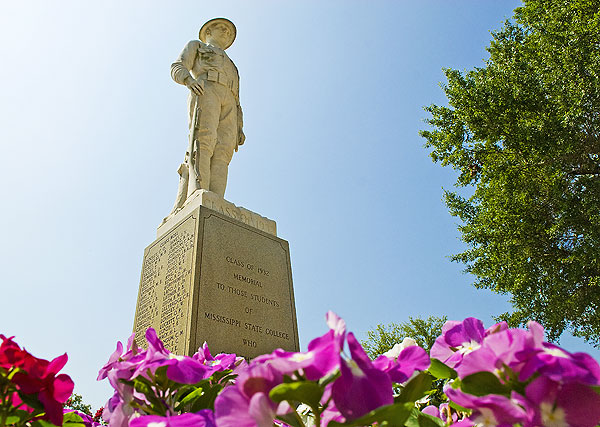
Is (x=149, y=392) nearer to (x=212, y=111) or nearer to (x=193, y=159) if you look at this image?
(x=193, y=159)

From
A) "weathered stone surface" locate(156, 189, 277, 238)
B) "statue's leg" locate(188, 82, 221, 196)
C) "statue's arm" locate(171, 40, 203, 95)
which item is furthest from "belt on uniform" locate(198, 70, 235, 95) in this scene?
"weathered stone surface" locate(156, 189, 277, 238)

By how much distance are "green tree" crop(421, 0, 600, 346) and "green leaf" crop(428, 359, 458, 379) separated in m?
9.30

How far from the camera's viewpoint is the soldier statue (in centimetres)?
611

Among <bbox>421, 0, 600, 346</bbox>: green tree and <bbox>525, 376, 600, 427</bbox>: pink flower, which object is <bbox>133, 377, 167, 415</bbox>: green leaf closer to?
<bbox>525, 376, 600, 427</bbox>: pink flower

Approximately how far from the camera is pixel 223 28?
757 cm

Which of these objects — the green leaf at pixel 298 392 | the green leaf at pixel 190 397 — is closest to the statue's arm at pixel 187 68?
the green leaf at pixel 190 397

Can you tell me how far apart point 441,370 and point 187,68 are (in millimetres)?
6598

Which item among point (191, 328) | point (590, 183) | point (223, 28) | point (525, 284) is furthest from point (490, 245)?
point (191, 328)

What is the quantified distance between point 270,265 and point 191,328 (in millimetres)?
1417

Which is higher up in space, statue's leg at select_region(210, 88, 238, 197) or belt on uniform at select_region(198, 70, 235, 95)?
belt on uniform at select_region(198, 70, 235, 95)

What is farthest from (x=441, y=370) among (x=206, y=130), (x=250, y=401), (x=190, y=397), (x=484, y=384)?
(x=206, y=130)

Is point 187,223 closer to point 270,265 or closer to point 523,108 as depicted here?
point 270,265

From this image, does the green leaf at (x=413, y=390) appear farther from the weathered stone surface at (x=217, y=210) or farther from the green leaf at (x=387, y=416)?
the weathered stone surface at (x=217, y=210)

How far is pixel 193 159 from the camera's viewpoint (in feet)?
→ 20.0
